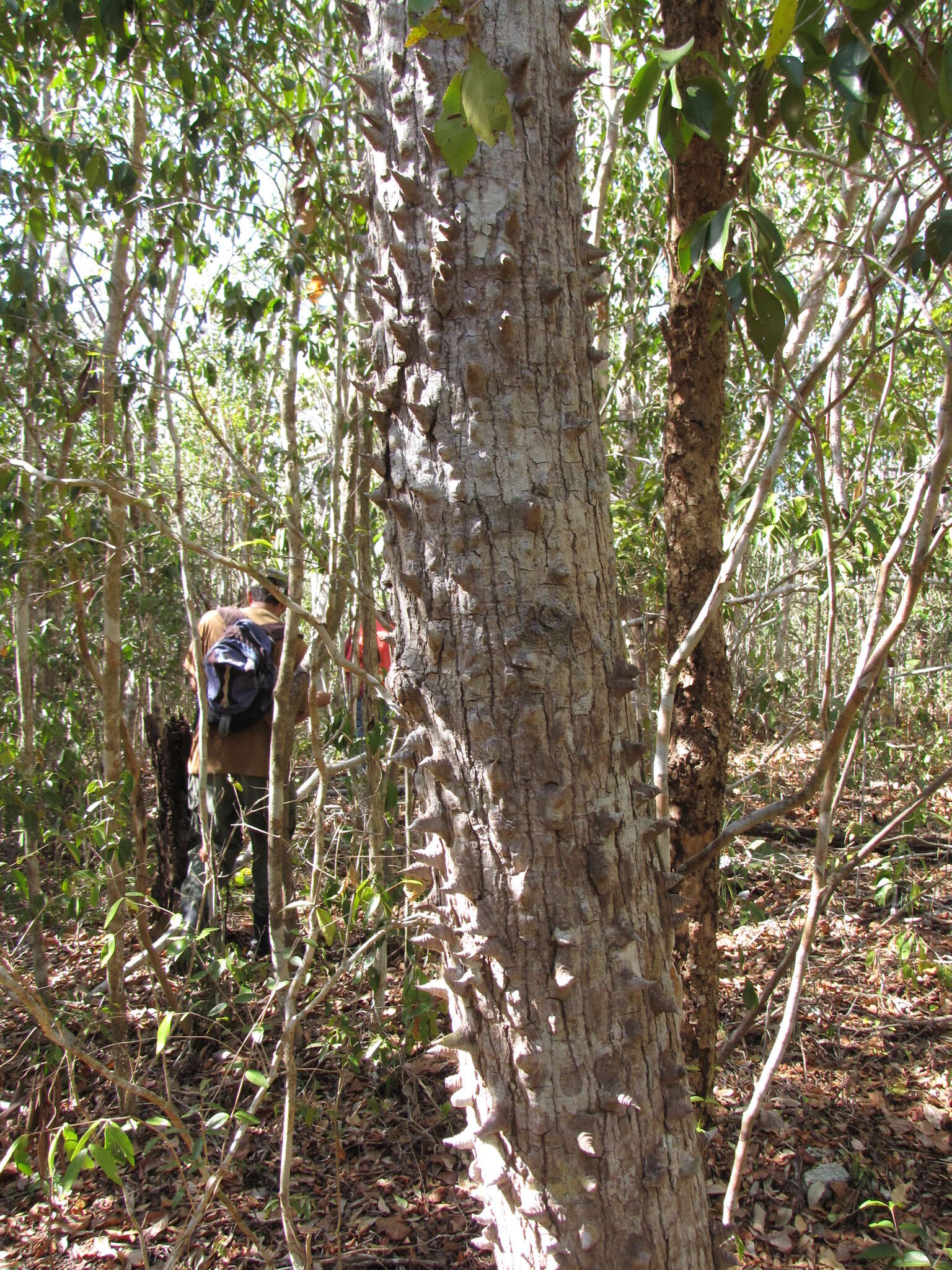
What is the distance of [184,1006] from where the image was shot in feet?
11.0

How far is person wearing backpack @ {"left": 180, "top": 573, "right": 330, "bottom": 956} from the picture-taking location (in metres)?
3.71

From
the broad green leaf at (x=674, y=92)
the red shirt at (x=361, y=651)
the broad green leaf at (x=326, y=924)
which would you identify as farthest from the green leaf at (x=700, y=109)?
the broad green leaf at (x=326, y=924)

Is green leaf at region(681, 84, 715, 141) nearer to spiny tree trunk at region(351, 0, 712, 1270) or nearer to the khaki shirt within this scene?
spiny tree trunk at region(351, 0, 712, 1270)

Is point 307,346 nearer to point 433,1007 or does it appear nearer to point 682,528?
point 682,528

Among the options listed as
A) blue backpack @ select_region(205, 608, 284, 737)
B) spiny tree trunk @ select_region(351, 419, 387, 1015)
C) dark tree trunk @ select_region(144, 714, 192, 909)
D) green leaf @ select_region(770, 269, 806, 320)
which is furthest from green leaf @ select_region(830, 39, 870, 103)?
dark tree trunk @ select_region(144, 714, 192, 909)

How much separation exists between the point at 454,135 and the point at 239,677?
3117 mm

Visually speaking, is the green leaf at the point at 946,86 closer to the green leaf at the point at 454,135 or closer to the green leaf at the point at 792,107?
the green leaf at the point at 792,107

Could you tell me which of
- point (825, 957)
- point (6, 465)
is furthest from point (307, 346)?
point (825, 957)

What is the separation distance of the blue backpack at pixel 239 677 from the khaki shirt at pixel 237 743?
4 centimetres

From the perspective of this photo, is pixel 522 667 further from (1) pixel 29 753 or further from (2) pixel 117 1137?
(1) pixel 29 753

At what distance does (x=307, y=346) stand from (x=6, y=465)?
2.83 m

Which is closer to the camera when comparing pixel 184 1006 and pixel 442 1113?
pixel 442 1113

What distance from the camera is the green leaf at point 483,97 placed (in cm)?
83

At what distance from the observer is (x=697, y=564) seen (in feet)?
7.58
